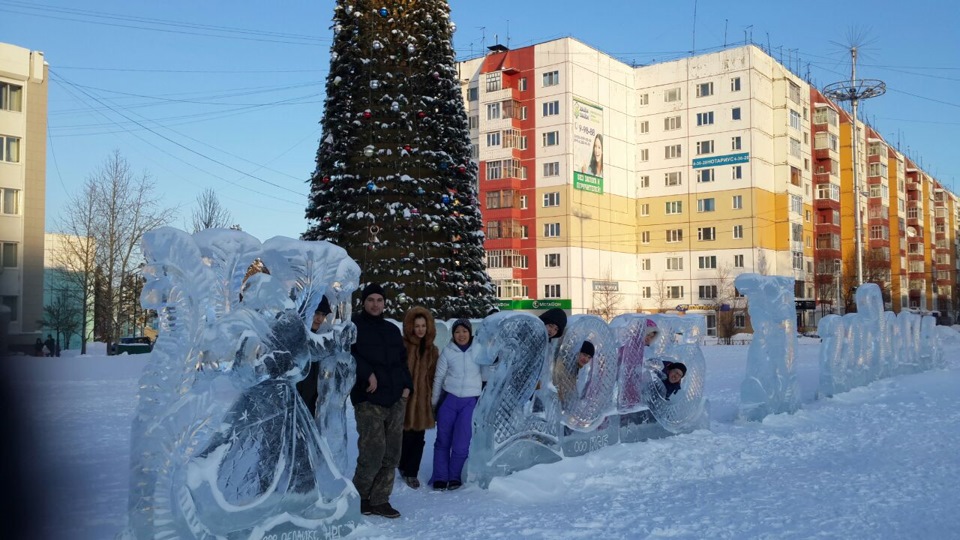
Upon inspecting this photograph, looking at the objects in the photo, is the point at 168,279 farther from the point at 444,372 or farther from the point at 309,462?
the point at 444,372

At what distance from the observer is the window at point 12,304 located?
3.88 feet

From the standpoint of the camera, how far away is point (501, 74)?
56.9 metres

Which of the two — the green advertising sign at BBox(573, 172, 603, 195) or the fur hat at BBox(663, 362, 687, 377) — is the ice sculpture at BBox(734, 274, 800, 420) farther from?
the green advertising sign at BBox(573, 172, 603, 195)

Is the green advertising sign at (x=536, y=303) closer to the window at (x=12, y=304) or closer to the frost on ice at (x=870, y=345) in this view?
the frost on ice at (x=870, y=345)

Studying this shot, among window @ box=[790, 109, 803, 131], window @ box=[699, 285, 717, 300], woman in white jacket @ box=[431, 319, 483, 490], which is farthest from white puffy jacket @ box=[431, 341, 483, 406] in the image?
window @ box=[790, 109, 803, 131]

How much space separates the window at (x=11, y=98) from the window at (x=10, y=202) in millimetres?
3427

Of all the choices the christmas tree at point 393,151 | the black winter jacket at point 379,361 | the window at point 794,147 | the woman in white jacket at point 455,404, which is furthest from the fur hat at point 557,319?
the window at point 794,147

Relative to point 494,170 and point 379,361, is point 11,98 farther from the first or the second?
point 494,170

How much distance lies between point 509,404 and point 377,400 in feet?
5.93

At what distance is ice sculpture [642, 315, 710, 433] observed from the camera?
10555mm

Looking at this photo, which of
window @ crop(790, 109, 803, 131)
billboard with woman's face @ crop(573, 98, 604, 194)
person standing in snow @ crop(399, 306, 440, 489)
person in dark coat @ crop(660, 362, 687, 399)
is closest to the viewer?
person standing in snow @ crop(399, 306, 440, 489)

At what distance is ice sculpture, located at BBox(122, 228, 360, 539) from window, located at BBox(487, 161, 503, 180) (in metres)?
51.9

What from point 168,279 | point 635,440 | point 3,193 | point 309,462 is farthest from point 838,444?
point 3,193

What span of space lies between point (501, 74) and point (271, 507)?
53951 mm
